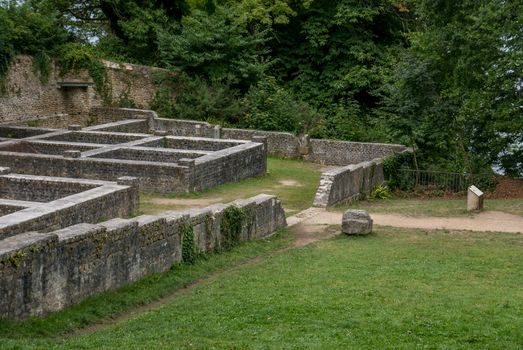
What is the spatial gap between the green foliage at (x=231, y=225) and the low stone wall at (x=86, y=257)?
13.1 inches

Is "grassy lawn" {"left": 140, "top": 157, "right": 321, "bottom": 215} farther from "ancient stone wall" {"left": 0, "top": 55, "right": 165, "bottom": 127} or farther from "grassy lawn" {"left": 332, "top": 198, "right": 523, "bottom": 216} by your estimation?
"ancient stone wall" {"left": 0, "top": 55, "right": 165, "bottom": 127}

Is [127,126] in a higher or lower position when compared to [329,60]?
lower

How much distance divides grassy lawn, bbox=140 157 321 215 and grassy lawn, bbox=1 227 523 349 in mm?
5744

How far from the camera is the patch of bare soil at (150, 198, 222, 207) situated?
21547 mm

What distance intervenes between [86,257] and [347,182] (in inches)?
491

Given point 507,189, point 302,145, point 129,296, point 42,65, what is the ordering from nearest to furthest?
point 129,296, point 507,189, point 302,145, point 42,65

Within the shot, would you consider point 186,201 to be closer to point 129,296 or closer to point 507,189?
point 507,189

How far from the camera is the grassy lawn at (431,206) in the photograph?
21.2 meters

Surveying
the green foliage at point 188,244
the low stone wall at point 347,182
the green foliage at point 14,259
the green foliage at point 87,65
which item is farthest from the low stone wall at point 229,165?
the green foliage at point 14,259

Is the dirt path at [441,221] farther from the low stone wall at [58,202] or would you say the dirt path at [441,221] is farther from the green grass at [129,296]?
the low stone wall at [58,202]

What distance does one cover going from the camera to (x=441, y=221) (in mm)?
19891

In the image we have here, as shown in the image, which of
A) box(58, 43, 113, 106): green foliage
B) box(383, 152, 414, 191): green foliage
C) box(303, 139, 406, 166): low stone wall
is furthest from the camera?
box(58, 43, 113, 106): green foliage

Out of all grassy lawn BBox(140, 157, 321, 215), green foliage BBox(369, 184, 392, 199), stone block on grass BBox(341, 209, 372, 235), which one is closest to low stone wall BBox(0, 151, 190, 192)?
grassy lawn BBox(140, 157, 321, 215)

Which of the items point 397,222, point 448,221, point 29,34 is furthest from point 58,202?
point 29,34
